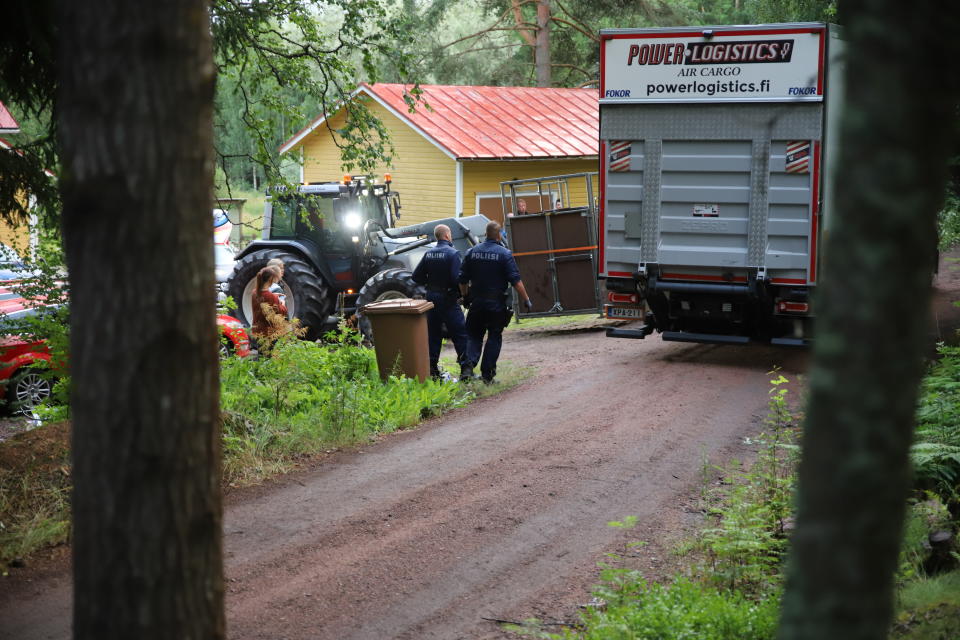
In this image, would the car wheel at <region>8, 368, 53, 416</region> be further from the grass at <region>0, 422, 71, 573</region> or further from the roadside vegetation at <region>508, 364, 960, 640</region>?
the roadside vegetation at <region>508, 364, 960, 640</region>

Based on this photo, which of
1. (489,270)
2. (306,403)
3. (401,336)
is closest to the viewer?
(306,403)

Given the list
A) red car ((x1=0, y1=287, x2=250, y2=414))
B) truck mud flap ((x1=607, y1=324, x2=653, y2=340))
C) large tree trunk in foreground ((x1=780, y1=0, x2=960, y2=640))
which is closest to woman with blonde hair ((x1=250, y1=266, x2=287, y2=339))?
red car ((x1=0, y1=287, x2=250, y2=414))

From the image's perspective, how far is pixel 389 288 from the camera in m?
14.6

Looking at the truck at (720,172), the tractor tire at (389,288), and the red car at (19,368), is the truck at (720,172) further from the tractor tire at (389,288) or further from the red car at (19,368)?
the red car at (19,368)

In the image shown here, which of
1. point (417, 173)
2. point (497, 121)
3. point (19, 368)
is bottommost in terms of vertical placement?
point (19, 368)

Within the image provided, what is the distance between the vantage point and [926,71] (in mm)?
1808

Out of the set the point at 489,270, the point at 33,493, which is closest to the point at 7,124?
the point at 489,270

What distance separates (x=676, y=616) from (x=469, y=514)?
96.3 inches

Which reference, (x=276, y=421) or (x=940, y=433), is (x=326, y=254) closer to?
(x=276, y=421)

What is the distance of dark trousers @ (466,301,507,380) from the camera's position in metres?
11.5

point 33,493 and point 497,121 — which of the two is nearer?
point 33,493

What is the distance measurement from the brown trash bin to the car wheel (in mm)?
3505

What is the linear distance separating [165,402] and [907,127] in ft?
6.28

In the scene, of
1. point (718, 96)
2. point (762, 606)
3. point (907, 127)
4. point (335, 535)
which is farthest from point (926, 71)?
point (718, 96)
